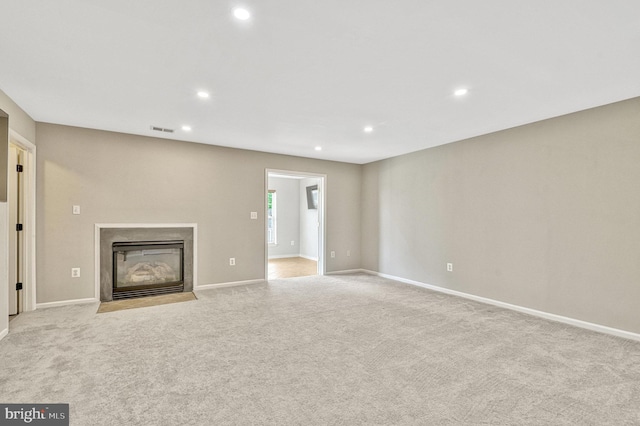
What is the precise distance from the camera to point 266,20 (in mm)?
1856

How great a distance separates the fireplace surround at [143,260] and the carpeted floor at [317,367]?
2.21 ft

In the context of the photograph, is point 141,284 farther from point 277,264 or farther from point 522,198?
point 522,198

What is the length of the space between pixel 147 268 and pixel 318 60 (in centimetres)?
405

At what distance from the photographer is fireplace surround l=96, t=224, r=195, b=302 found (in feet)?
14.1

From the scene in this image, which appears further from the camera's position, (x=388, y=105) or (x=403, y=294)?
(x=403, y=294)

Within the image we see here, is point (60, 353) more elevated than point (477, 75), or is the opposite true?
point (477, 75)

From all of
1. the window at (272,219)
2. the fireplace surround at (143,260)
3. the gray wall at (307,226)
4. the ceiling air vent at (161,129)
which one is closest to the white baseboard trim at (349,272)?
the gray wall at (307,226)

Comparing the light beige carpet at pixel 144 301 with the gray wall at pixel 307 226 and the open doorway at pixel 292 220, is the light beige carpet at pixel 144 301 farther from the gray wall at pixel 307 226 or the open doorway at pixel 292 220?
the gray wall at pixel 307 226

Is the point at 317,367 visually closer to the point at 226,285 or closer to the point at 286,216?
the point at 226,285

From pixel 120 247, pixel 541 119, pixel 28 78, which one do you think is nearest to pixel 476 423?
pixel 541 119

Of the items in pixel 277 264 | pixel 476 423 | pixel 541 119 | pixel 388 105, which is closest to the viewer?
pixel 476 423

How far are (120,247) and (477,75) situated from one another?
4906mm

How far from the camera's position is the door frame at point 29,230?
371 centimetres

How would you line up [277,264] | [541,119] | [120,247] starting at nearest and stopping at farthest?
[541,119]
[120,247]
[277,264]
